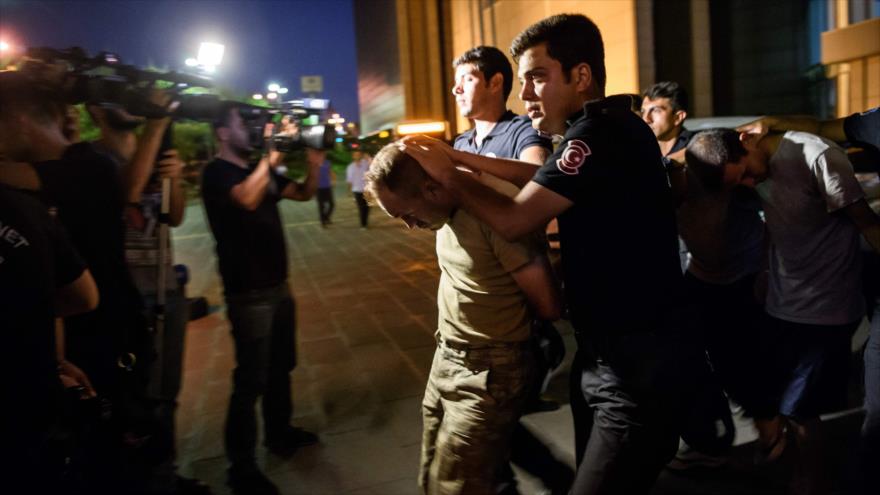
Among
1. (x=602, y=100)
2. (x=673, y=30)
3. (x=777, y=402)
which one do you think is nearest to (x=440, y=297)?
(x=602, y=100)

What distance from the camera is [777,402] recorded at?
284 centimetres

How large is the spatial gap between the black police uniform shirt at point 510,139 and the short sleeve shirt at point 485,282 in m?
0.78

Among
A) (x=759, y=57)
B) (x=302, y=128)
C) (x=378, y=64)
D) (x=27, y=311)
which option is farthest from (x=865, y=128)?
(x=378, y=64)

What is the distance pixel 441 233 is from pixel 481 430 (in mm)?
671

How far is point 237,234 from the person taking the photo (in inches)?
121

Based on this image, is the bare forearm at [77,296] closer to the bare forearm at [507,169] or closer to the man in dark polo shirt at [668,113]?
the bare forearm at [507,169]

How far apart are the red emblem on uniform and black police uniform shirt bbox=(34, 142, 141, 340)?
2010 mm

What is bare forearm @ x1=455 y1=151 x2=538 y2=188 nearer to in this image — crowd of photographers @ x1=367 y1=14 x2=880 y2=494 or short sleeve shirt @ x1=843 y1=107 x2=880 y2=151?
crowd of photographers @ x1=367 y1=14 x2=880 y2=494

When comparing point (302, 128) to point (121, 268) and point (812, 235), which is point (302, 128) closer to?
point (121, 268)

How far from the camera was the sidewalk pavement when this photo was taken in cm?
306

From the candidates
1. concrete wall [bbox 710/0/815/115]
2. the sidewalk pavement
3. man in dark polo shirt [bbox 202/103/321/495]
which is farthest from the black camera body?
concrete wall [bbox 710/0/815/115]

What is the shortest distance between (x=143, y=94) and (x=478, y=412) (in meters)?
1.86

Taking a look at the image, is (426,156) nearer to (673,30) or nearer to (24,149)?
(24,149)

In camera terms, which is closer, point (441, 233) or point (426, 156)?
point (426, 156)
